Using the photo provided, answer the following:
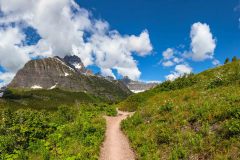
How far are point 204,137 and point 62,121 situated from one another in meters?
19.1

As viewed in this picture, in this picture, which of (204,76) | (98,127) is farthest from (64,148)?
(204,76)

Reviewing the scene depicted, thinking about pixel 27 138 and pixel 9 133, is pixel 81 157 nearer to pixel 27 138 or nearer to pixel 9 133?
pixel 27 138

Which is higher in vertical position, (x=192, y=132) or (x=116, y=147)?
(x=192, y=132)

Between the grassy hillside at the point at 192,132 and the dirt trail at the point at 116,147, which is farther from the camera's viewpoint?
→ the dirt trail at the point at 116,147

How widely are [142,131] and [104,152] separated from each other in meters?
3.90

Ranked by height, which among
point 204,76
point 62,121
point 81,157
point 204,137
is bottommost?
point 81,157

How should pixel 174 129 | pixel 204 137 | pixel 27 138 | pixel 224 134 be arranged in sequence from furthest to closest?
pixel 27 138
pixel 174 129
pixel 204 137
pixel 224 134

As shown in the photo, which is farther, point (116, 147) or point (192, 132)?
point (116, 147)

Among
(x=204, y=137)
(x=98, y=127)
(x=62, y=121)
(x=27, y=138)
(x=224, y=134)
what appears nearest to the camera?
(x=224, y=134)

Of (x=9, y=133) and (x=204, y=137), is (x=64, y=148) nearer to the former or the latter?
(x=9, y=133)

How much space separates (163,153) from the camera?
15391mm

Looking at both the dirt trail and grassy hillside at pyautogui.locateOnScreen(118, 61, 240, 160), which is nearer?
grassy hillside at pyautogui.locateOnScreen(118, 61, 240, 160)

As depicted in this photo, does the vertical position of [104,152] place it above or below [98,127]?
below

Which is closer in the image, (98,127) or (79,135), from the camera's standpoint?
(79,135)
